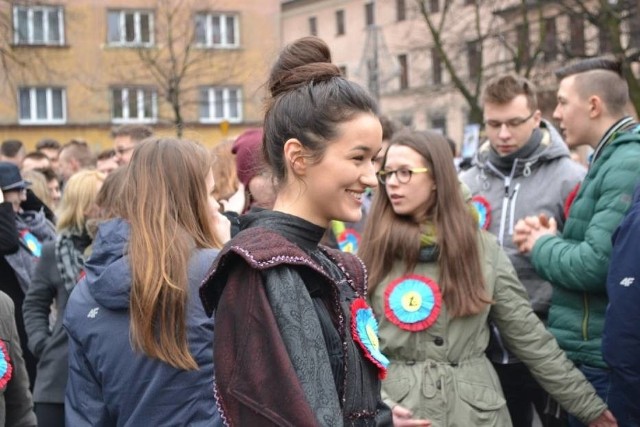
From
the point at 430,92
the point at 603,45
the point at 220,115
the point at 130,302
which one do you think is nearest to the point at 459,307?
the point at 130,302

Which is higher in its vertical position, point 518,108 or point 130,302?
point 518,108

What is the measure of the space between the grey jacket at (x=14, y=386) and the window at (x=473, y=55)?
75.8 feet

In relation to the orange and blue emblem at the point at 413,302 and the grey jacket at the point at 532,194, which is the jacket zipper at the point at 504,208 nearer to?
the grey jacket at the point at 532,194

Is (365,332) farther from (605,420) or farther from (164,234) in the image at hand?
(605,420)

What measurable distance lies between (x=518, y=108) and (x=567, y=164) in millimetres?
469

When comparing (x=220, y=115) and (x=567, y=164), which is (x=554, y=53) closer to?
(x=220, y=115)

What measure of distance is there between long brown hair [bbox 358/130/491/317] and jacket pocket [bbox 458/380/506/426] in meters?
0.36

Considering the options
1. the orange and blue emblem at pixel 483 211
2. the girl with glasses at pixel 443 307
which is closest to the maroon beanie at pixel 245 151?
the girl with glasses at pixel 443 307

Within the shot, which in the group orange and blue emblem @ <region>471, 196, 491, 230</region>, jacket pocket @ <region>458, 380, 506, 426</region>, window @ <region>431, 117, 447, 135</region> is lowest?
jacket pocket @ <region>458, 380, 506, 426</region>

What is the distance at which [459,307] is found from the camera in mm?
4391

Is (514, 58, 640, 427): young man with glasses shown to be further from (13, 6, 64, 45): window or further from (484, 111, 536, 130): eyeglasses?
(13, 6, 64, 45): window

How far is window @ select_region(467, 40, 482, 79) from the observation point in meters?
27.6

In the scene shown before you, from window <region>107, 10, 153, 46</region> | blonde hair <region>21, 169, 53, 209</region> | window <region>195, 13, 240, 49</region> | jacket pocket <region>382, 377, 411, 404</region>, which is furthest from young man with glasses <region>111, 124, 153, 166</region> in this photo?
window <region>195, 13, 240, 49</region>

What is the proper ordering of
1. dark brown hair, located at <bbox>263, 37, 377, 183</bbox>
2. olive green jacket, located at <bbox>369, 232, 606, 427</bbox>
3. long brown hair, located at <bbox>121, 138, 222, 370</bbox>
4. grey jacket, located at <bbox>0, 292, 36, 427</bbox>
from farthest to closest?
1. olive green jacket, located at <bbox>369, 232, 606, 427</bbox>
2. grey jacket, located at <bbox>0, 292, 36, 427</bbox>
3. long brown hair, located at <bbox>121, 138, 222, 370</bbox>
4. dark brown hair, located at <bbox>263, 37, 377, 183</bbox>
